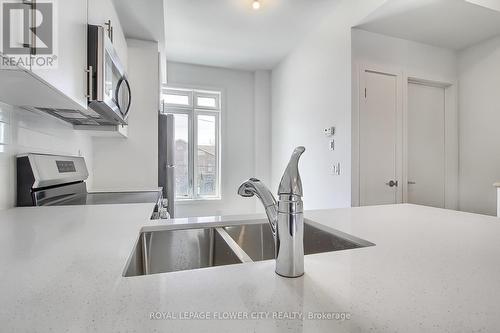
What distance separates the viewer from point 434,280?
1.61 ft

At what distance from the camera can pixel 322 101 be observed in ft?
9.07

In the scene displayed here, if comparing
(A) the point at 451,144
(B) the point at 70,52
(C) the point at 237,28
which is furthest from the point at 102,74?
(A) the point at 451,144

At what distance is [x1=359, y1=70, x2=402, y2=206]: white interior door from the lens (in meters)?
2.41

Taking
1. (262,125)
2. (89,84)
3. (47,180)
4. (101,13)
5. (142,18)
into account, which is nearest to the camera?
(89,84)

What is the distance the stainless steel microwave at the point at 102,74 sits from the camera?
1252 mm

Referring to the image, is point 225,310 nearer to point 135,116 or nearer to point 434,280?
point 434,280

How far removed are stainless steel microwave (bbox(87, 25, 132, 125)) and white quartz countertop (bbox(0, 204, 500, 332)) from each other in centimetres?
76

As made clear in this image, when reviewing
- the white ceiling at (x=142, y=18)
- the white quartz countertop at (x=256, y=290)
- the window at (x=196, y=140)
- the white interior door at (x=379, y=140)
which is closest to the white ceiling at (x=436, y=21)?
the white interior door at (x=379, y=140)

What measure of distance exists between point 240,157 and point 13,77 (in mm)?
3317

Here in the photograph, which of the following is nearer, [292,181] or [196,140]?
[292,181]

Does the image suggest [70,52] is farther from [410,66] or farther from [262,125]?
[262,125]

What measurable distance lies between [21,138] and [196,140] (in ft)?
9.10

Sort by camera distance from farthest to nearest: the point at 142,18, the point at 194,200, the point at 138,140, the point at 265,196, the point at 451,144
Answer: the point at 194,200
the point at 451,144
the point at 138,140
the point at 142,18
the point at 265,196

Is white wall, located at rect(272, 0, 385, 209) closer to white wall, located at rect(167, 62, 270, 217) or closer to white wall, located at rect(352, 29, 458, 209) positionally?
white wall, located at rect(352, 29, 458, 209)
